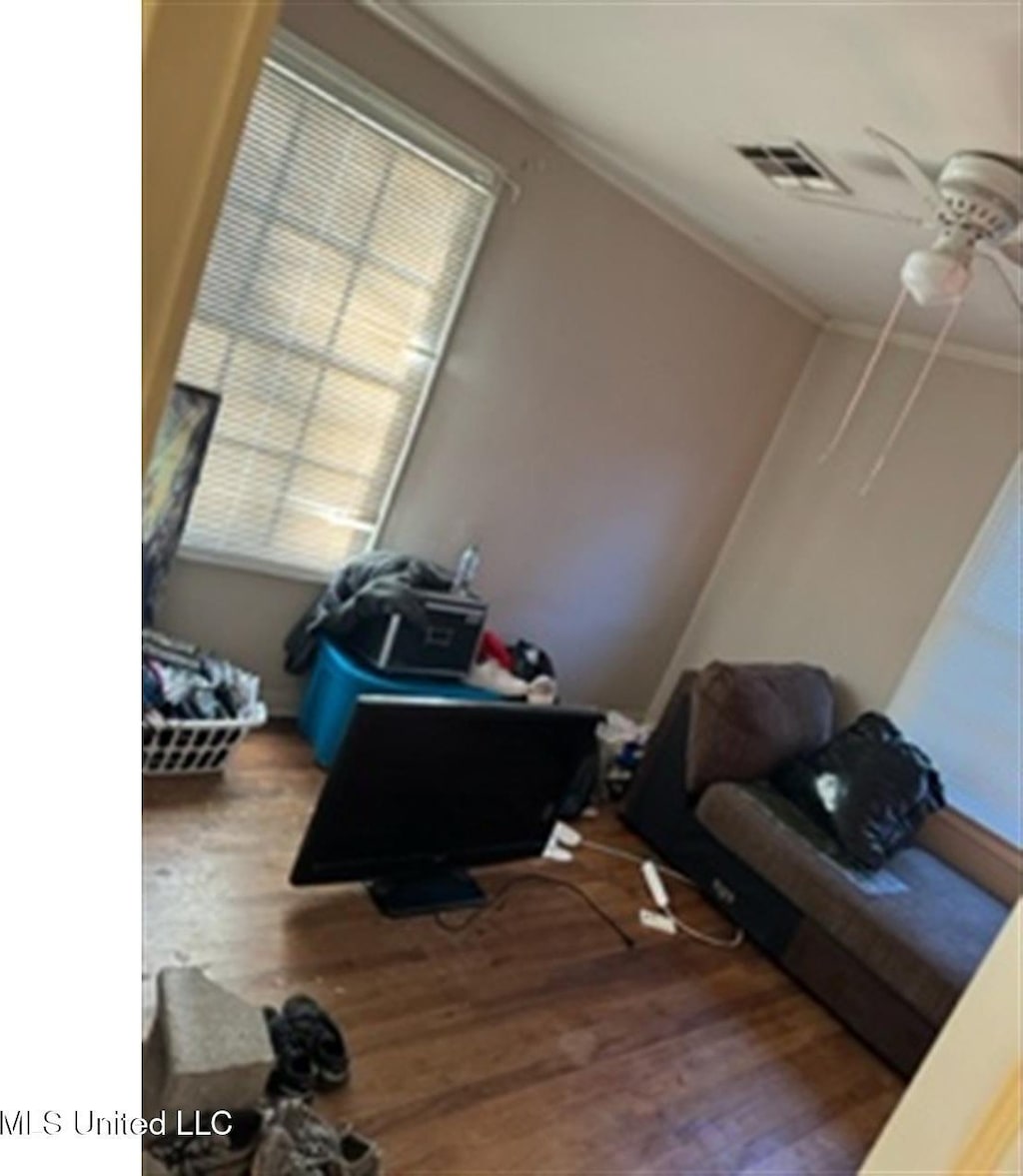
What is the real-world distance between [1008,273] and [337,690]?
256 cm

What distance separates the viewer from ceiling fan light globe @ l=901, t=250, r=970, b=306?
194cm

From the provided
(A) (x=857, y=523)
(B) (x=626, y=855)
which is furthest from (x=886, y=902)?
(A) (x=857, y=523)

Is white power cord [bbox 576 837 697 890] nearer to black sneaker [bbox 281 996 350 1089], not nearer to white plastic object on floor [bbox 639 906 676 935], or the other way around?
white plastic object on floor [bbox 639 906 676 935]

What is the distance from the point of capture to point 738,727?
3254mm

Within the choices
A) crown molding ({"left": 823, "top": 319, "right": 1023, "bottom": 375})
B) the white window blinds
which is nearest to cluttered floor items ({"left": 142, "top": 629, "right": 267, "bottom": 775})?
the white window blinds

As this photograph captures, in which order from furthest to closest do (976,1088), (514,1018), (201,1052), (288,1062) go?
(514,1018) < (288,1062) < (201,1052) < (976,1088)

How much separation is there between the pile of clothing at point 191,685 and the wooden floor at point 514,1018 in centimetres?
23

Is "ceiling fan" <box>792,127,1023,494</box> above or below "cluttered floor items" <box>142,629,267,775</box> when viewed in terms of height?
above

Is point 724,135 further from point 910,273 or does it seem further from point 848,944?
point 848,944

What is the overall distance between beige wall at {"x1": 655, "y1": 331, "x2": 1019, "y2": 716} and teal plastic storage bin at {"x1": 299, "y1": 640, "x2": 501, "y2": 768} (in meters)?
1.80

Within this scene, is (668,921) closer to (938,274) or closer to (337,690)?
(337,690)

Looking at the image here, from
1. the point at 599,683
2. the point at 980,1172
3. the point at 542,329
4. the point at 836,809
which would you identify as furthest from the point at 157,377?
the point at 599,683

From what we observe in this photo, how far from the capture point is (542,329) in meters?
3.32

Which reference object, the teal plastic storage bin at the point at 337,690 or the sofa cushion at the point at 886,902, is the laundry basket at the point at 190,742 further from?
the sofa cushion at the point at 886,902
